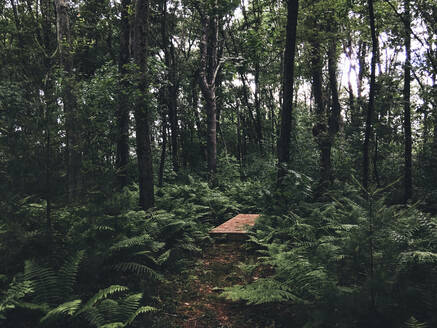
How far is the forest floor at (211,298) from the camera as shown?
4.07 metres

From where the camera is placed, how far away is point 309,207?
7449 millimetres

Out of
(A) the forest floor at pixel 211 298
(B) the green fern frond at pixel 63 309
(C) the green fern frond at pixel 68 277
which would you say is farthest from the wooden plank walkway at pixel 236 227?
(B) the green fern frond at pixel 63 309

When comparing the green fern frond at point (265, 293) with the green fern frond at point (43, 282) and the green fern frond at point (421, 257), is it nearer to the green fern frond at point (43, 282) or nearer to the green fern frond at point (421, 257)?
the green fern frond at point (421, 257)

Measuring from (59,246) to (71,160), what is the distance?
1533mm

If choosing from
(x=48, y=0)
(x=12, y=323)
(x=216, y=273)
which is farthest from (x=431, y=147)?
(x=48, y=0)

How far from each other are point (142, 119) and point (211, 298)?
4.42 metres

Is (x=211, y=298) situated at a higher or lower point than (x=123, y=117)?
lower

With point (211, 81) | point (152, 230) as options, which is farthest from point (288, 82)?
point (211, 81)

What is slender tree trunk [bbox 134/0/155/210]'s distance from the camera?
7.19m

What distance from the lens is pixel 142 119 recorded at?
7270 millimetres

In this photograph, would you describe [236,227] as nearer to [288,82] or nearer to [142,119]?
[142,119]

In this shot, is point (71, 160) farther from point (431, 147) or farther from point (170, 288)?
point (431, 147)

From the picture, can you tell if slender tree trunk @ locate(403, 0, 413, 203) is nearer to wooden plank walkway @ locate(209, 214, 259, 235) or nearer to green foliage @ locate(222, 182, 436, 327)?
wooden plank walkway @ locate(209, 214, 259, 235)

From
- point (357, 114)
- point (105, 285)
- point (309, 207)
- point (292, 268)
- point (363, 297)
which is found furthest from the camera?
point (357, 114)
